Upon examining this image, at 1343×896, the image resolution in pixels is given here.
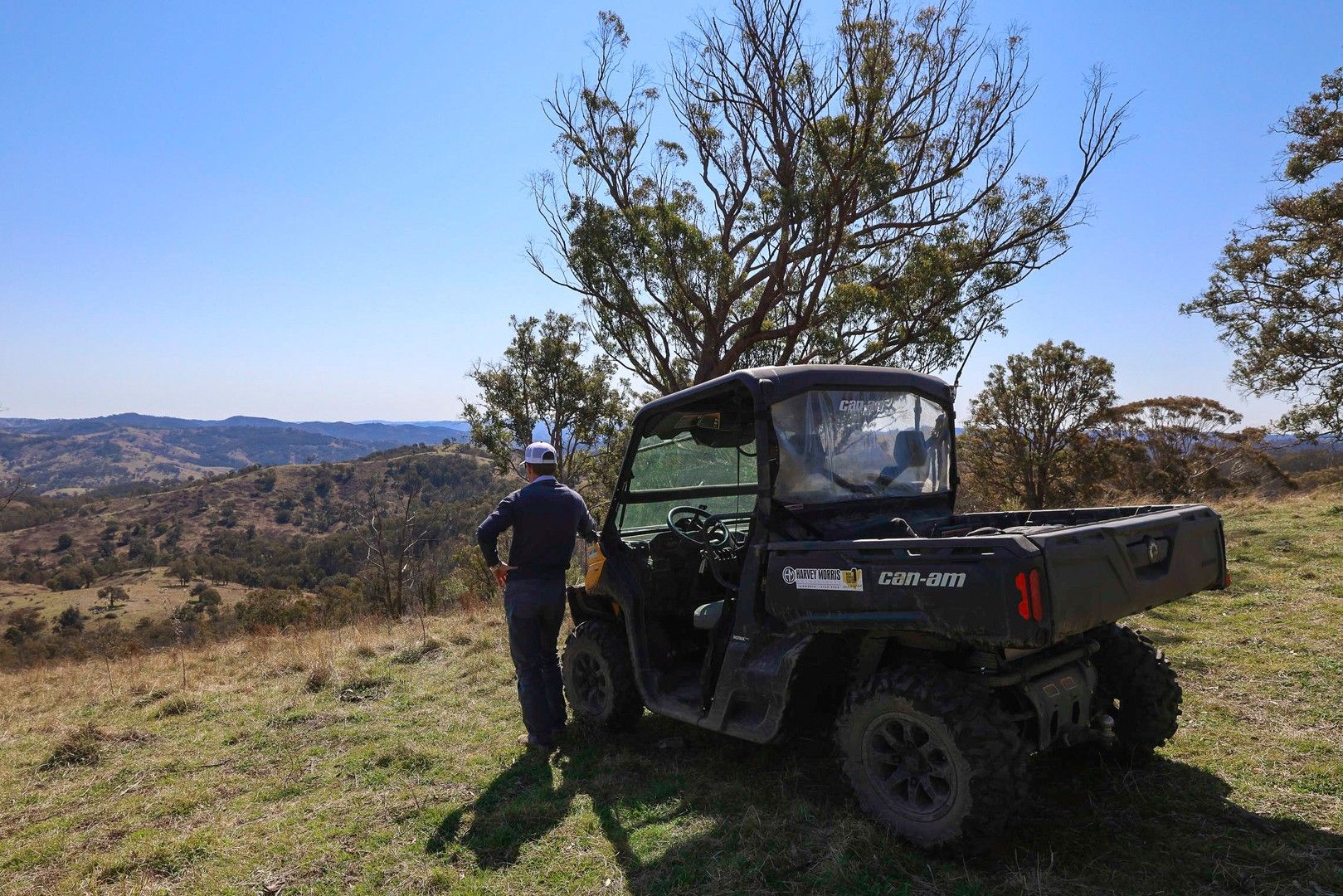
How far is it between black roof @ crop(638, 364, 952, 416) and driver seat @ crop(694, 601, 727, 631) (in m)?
1.17

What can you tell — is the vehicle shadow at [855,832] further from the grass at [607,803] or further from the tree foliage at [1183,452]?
the tree foliage at [1183,452]

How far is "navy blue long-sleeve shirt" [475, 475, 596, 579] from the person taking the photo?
16.8 feet

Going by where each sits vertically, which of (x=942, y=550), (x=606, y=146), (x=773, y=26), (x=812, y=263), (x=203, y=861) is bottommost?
(x=203, y=861)

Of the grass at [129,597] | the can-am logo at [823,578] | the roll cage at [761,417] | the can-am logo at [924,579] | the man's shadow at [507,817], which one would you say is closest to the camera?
the can-am logo at [924,579]

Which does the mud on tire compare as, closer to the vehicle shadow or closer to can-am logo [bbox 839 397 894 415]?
the vehicle shadow

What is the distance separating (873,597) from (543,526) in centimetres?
253

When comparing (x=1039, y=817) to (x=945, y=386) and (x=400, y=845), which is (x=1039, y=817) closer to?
(x=945, y=386)

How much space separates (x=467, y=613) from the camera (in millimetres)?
11477

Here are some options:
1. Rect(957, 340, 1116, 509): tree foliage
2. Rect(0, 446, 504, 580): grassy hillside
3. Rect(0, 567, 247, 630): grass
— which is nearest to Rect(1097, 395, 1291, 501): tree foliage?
Rect(957, 340, 1116, 509): tree foliage

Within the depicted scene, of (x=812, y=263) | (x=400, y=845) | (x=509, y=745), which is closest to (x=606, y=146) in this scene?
(x=812, y=263)

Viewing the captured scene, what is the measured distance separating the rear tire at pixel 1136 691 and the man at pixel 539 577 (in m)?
3.08

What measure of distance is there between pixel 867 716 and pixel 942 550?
34.4 inches

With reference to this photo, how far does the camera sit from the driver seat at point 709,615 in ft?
13.8

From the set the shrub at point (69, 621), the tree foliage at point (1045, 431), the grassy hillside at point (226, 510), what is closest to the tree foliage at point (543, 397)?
the tree foliage at point (1045, 431)
